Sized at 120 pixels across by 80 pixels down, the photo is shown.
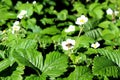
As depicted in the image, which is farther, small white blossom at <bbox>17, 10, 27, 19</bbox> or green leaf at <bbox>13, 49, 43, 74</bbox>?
small white blossom at <bbox>17, 10, 27, 19</bbox>

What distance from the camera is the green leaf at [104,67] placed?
186cm

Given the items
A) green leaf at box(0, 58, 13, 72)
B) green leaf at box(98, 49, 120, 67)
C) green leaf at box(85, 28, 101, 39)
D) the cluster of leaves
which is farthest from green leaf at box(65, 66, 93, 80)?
green leaf at box(85, 28, 101, 39)

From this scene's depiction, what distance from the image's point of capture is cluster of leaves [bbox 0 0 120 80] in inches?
77.3

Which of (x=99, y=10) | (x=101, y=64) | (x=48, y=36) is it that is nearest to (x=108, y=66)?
(x=101, y=64)

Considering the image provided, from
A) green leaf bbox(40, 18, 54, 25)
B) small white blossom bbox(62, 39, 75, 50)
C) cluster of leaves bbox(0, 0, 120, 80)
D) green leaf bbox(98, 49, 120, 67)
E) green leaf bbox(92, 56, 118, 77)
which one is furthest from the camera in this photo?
green leaf bbox(40, 18, 54, 25)

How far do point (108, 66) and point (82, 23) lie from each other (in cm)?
83

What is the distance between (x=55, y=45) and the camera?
8.54 ft

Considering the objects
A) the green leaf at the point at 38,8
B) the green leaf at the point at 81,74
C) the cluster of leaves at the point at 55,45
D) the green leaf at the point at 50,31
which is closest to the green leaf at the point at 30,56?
the cluster of leaves at the point at 55,45

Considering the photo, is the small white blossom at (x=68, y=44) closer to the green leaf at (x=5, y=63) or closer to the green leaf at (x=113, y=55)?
the green leaf at (x=113, y=55)

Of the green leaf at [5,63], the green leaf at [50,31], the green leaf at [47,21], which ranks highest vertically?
the green leaf at [47,21]

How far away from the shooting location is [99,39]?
8.82ft

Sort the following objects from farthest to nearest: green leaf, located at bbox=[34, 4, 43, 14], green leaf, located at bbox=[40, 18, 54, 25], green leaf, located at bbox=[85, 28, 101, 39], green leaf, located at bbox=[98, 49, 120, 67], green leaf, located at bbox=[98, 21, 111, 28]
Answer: green leaf, located at bbox=[34, 4, 43, 14]
green leaf, located at bbox=[40, 18, 54, 25]
green leaf, located at bbox=[98, 21, 111, 28]
green leaf, located at bbox=[85, 28, 101, 39]
green leaf, located at bbox=[98, 49, 120, 67]

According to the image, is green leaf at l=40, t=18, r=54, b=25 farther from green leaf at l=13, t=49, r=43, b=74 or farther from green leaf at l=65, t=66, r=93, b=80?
green leaf at l=65, t=66, r=93, b=80

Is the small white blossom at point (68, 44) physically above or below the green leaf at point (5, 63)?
below
